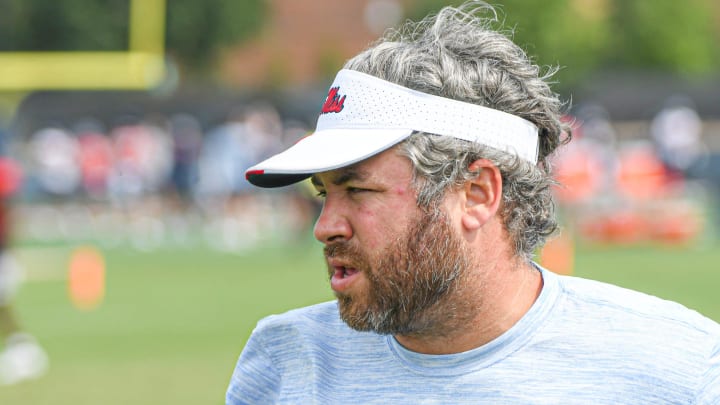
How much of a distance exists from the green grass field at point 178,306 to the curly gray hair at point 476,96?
16.7ft

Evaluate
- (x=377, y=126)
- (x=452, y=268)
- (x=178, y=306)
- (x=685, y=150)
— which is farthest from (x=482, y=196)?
(x=685, y=150)

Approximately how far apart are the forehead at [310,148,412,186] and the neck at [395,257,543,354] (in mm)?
252

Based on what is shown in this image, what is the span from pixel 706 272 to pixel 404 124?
40.6ft

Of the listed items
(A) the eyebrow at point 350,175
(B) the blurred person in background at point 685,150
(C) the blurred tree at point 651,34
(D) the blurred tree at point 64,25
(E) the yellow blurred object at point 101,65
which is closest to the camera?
(A) the eyebrow at point 350,175

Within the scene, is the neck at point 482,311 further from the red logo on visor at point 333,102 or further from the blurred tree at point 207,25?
the blurred tree at point 207,25

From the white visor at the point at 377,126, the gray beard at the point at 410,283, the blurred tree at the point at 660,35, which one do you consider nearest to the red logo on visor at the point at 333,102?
the white visor at the point at 377,126

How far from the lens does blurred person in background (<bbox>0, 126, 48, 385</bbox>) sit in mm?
8531

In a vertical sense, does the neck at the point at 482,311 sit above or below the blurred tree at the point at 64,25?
below

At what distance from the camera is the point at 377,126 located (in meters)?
2.20

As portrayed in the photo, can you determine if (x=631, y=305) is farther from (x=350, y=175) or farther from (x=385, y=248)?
(x=350, y=175)

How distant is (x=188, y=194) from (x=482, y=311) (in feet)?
81.1

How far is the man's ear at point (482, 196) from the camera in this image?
2.28m

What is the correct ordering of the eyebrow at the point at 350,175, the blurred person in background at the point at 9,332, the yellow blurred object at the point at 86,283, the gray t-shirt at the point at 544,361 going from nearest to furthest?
the gray t-shirt at the point at 544,361 → the eyebrow at the point at 350,175 → the blurred person in background at the point at 9,332 → the yellow blurred object at the point at 86,283

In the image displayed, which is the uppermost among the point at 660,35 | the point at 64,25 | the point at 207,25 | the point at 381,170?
the point at 660,35
